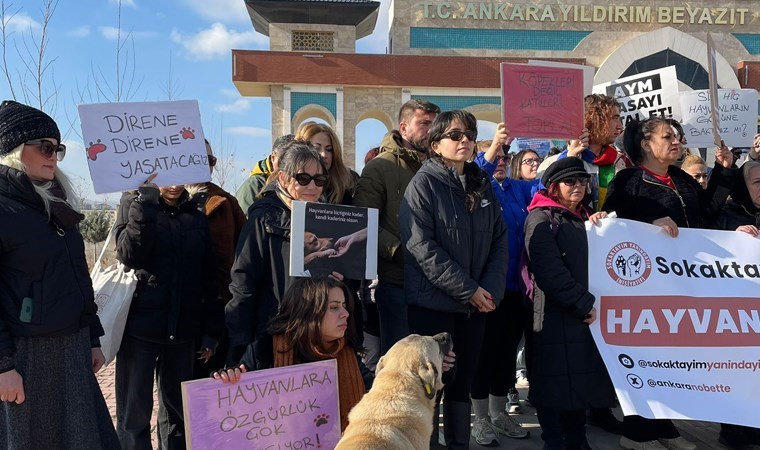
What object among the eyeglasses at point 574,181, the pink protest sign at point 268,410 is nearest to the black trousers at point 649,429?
the eyeglasses at point 574,181

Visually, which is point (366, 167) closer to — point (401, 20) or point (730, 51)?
point (401, 20)

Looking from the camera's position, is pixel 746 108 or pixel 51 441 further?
pixel 746 108

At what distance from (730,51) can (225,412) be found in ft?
95.2

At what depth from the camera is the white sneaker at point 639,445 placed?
14.9ft

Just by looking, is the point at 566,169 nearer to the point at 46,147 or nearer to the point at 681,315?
the point at 681,315

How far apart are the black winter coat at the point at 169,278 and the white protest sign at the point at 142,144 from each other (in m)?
0.20

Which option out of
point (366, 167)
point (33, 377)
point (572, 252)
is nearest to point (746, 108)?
point (572, 252)

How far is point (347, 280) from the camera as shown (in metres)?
3.82

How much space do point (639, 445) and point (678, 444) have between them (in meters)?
0.28

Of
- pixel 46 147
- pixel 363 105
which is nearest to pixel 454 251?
pixel 46 147

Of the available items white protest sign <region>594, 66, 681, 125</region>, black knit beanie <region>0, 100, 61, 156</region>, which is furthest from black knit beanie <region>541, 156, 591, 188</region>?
black knit beanie <region>0, 100, 61, 156</region>

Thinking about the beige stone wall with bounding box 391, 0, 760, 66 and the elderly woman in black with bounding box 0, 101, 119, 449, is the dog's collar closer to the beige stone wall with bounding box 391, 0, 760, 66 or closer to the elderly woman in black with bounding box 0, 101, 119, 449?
the elderly woman in black with bounding box 0, 101, 119, 449

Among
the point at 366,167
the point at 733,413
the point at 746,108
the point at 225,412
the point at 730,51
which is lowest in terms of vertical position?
the point at 733,413

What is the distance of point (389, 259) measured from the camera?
Result: 4.23 meters
